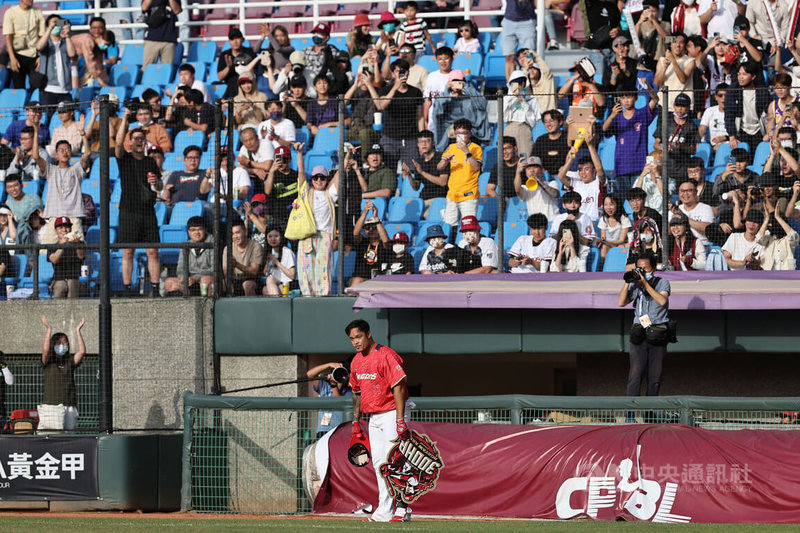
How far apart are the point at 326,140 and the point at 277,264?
1635mm

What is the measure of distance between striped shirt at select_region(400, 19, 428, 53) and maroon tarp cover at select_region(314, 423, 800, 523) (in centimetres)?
792

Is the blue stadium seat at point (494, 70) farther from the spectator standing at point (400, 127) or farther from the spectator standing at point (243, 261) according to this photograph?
the spectator standing at point (243, 261)

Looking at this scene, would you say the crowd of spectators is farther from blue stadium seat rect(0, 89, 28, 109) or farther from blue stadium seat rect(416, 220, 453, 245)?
blue stadium seat rect(0, 89, 28, 109)

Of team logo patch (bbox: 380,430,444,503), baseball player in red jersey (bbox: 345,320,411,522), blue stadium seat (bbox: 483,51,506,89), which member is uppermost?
blue stadium seat (bbox: 483,51,506,89)

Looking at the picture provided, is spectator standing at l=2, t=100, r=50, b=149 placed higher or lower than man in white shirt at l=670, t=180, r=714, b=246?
higher

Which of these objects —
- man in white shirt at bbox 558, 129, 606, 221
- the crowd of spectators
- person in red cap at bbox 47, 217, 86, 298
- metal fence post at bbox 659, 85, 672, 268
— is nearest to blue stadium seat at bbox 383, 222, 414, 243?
the crowd of spectators

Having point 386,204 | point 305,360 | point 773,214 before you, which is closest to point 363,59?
point 386,204

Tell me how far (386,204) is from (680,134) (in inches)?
132

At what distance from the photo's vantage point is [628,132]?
45.5 ft

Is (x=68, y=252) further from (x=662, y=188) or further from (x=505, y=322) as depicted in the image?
(x=662, y=188)

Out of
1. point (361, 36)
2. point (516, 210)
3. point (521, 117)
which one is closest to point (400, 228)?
point (516, 210)

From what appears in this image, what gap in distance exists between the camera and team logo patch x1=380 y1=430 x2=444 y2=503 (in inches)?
417

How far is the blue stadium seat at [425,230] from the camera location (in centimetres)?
1419

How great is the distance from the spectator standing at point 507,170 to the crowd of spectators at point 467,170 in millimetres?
17
